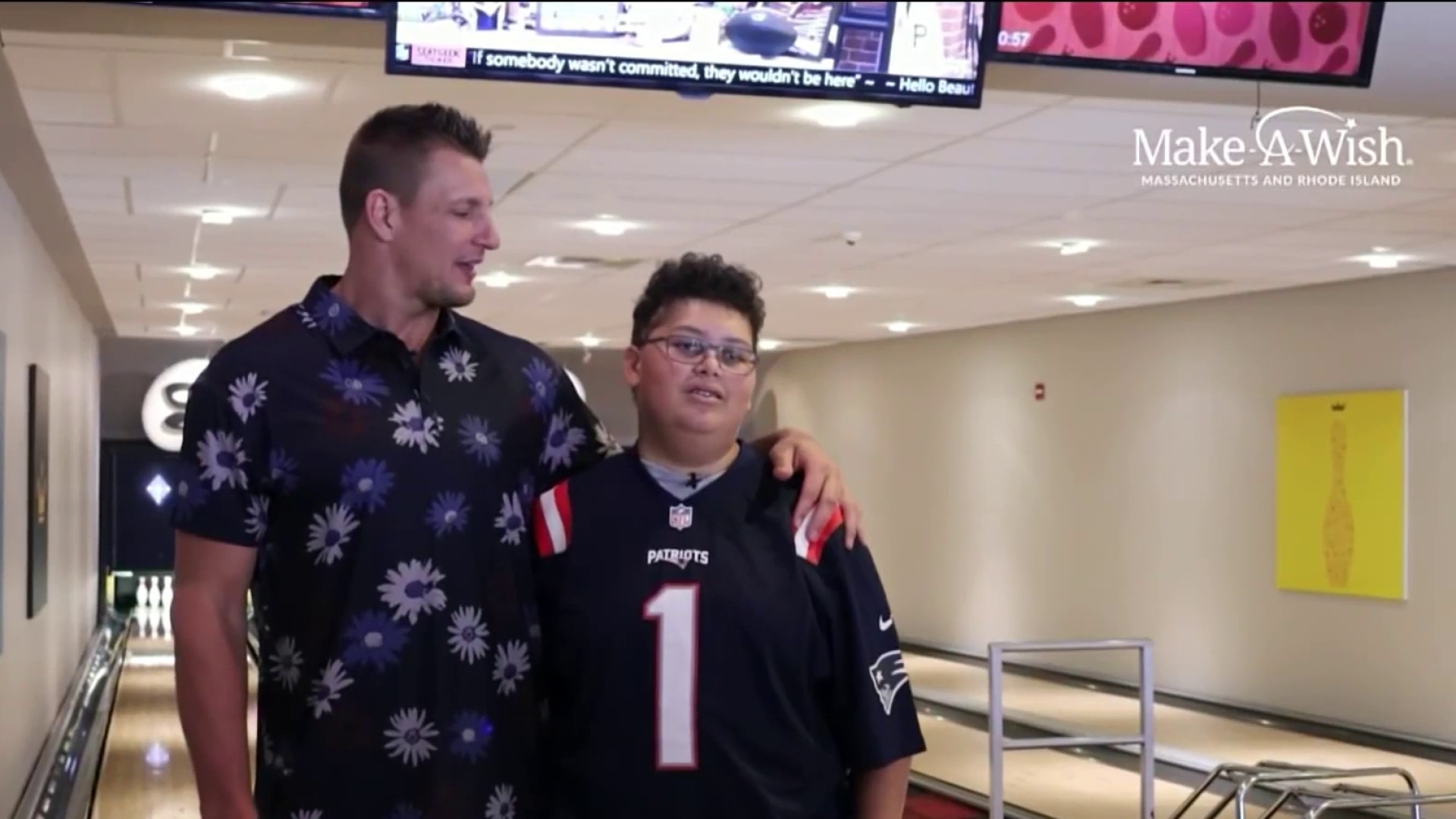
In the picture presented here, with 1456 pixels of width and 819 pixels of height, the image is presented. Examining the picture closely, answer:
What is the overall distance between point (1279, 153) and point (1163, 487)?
606 cm

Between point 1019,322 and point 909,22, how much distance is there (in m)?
11.0

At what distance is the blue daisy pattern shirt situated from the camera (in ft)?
6.88

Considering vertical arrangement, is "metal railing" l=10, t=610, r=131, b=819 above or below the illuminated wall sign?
below

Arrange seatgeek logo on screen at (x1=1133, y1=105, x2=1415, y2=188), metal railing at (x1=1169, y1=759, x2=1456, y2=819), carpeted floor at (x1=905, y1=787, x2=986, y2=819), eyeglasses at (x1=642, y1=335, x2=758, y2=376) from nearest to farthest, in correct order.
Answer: eyeglasses at (x1=642, y1=335, x2=758, y2=376), metal railing at (x1=1169, y1=759, x2=1456, y2=819), seatgeek logo on screen at (x1=1133, y1=105, x2=1415, y2=188), carpeted floor at (x1=905, y1=787, x2=986, y2=819)

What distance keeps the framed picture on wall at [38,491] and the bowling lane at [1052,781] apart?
383cm

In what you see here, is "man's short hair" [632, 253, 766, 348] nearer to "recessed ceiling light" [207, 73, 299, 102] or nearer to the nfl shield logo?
the nfl shield logo

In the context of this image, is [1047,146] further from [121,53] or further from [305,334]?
[305,334]

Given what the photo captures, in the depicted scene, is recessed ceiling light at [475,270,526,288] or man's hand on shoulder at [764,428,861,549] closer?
man's hand on shoulder at [764,428,861,549]

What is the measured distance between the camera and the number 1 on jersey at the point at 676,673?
2.18 m

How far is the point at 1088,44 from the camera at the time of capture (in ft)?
9.84

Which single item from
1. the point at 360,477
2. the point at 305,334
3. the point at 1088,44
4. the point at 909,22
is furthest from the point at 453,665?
→ the point at 1088,44

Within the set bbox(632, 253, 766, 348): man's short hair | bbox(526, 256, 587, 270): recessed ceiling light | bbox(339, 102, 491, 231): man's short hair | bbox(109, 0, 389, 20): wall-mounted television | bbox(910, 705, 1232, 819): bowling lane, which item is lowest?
bbox(910, 705, 1232, 819): bowling lane

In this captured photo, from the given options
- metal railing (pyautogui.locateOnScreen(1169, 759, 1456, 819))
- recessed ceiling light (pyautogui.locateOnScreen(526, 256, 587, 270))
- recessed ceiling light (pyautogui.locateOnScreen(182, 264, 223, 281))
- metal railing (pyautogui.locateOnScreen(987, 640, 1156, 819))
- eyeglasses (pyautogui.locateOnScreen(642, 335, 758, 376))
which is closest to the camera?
eyeglasses (pyautogui.locateOnScreen(642, 335, 758, 376))

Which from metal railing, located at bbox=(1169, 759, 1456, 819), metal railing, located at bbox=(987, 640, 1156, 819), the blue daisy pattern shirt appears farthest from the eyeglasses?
metal railing, located at bbox=(987, 640, 1156, 819)
